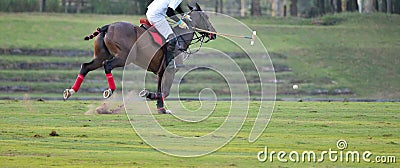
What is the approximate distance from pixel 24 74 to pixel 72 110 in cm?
1672

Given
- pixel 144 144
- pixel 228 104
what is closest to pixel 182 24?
pixel 144 144

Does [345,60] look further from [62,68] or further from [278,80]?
[62,68]

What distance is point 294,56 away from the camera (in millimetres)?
47500

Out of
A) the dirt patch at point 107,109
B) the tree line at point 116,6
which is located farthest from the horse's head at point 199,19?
the tree line at point 116,6

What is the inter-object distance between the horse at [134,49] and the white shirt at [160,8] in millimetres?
283

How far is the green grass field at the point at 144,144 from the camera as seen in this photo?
49.8ft

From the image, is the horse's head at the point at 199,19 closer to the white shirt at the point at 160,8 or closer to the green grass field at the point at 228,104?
the white shirt at the point at 160,8

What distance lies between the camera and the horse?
878 inches

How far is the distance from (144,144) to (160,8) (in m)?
5.94

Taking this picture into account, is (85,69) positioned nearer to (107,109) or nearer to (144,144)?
(107,109)

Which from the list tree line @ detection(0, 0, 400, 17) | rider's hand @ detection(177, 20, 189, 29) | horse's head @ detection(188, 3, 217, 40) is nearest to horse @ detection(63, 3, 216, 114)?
horse's head @ detection(188, 3, 217, 40)

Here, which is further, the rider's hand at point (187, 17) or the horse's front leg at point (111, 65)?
the rider's hand at point (187, 17)

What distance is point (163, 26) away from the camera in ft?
74.3

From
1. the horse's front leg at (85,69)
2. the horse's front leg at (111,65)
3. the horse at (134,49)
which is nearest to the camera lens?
the horse's front leg at (111,65)
